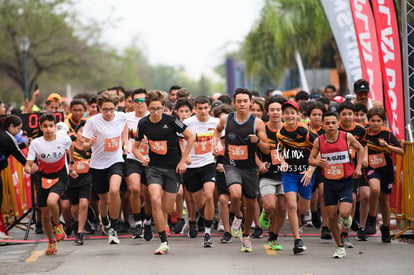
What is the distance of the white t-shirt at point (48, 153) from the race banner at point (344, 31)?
573cm

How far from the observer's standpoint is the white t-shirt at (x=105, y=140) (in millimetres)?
12344

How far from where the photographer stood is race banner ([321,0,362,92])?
14891 millimetres

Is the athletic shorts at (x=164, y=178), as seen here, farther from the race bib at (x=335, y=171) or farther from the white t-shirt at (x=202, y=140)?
the race bib at (x=335, y=171)

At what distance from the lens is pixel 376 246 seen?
11750mm

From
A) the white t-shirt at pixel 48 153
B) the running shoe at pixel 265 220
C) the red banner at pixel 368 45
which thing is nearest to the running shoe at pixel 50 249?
the white t-shirt at pixel 48 153

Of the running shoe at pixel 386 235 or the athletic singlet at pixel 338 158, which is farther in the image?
the running shoe at pixel 386 235

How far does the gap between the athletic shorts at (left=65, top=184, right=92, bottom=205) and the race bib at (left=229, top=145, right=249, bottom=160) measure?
2.72 meters

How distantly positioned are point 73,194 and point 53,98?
222cm

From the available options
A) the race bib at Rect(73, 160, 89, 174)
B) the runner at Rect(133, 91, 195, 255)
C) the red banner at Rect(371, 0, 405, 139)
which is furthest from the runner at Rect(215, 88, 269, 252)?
the red banner at Rect(371, 0, 405, 139)

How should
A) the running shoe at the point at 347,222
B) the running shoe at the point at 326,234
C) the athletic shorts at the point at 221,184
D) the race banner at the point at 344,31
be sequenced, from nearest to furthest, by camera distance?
the running shoe at the point at 347,222, the running shoe at the point at 326,234, the athletic shorts at the point at 221,184, the race banner at the point at 344,31

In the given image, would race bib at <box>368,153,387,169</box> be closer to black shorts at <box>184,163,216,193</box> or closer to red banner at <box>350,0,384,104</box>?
red banner at <box>350,0,384,104</box>

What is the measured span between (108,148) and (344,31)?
529 centimetres

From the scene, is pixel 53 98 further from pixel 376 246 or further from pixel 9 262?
pixel 376 246

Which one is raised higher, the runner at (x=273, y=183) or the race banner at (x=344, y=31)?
the race banner at (x=344, y=31)
